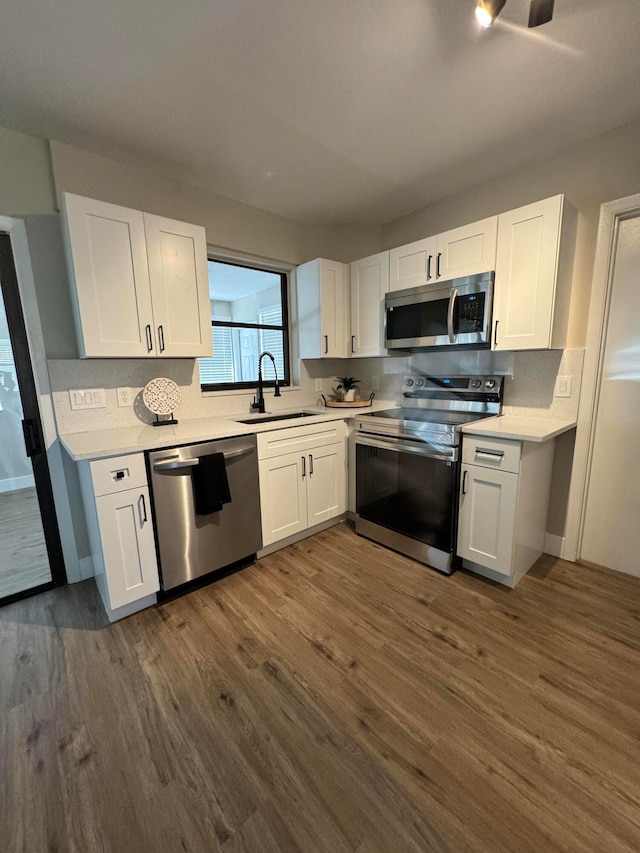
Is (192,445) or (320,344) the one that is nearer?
(192,445)

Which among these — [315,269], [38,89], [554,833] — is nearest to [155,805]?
[554,833]

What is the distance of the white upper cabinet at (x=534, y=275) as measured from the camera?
6.57 ft

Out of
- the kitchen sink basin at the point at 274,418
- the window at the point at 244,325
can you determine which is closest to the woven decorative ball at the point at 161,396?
the window at the point at 244,325

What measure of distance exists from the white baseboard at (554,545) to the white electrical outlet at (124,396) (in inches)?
119

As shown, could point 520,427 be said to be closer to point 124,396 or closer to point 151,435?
point 151,435

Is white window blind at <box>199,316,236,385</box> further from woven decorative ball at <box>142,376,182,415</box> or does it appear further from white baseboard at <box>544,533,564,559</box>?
white baseboard at <box>544,533,564,559</box>

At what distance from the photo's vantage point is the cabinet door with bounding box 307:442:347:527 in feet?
8.80

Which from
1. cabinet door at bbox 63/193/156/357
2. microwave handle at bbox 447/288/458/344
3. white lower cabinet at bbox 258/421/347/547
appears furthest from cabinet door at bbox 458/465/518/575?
cabinet door at bbox 63/193/156/357

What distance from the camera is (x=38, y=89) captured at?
163cm

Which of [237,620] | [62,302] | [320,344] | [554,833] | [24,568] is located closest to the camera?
[554,833]

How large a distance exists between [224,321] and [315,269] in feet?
2.92

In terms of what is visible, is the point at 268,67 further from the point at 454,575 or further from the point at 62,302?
the point at 454,575

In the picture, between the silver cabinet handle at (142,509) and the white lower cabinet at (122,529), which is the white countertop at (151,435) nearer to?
the white lower cabinet at (122,529)

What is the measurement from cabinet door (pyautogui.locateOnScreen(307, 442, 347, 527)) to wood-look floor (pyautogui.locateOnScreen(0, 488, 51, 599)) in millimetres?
1748
